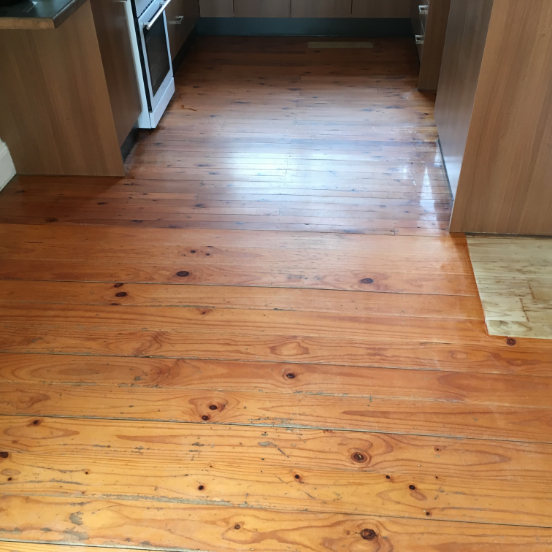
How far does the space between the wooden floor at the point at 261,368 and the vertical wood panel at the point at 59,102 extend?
0.12 metres

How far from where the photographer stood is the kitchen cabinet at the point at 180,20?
3.38 meters

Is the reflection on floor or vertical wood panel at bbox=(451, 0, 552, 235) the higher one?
vertical wood panel at bbox=(451, 0, 552, 235)

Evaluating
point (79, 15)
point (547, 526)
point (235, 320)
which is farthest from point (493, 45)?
point (79, 15)

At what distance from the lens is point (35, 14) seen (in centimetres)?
173

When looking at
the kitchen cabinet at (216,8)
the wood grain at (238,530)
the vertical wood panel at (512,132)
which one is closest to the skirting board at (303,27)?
the kitchen cabinet at (216,8)

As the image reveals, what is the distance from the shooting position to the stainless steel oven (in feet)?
8.85

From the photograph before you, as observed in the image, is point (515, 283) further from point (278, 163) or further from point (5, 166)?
point (5, 166)

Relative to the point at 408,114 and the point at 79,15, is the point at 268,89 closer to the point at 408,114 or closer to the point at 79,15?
the point at 408,114

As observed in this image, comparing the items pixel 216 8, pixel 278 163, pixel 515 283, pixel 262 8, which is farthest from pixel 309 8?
pixel 515 283

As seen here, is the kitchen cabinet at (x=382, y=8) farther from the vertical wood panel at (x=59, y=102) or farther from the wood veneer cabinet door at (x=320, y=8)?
the vertical wood panel at (x=59, y=102)

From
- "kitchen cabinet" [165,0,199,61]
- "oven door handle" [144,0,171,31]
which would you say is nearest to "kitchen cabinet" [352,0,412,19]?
"kitchen cabinet" [165,0,199,61]

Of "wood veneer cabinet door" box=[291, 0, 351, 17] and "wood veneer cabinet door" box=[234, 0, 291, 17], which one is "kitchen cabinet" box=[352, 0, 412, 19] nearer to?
"wood veneer cabinet door" box=[291, 0, 351, 17]

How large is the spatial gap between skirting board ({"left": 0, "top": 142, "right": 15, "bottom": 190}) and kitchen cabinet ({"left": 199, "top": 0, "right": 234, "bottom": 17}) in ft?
7.52

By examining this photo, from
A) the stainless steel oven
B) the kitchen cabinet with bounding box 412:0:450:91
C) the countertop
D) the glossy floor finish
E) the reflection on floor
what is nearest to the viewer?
the countertop
